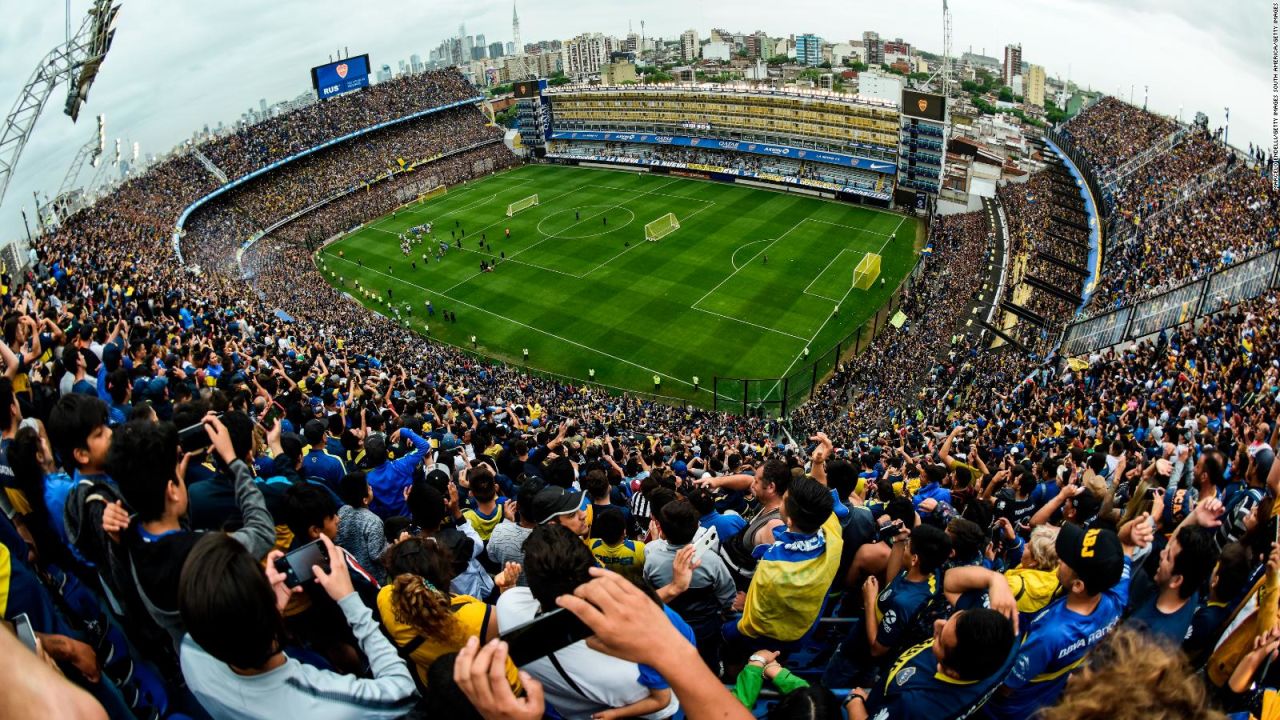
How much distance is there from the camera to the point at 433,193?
65.9m

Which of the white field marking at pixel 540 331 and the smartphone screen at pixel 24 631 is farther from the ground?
the smartphone screen at pixel 24 631

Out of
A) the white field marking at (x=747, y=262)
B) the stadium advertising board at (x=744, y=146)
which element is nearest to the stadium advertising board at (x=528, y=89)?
the stadium advertising board at (x=744, y=146)

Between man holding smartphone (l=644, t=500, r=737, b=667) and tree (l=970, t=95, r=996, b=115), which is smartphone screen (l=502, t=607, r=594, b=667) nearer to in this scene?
man holding smartphone (l=644, t=500, r=737, b=667)

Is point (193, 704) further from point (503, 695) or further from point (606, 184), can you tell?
point (606, 184)

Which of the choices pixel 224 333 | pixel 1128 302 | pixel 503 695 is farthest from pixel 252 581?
pixel 1128 302

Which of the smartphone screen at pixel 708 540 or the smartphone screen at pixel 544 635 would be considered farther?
the smartphone screen at pixel 708 540

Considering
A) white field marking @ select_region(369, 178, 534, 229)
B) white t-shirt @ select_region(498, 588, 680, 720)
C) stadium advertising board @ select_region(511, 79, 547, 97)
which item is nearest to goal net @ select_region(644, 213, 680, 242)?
white field marking @ select_region(369, 178, 534, 229)

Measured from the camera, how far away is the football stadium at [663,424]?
3660 mm

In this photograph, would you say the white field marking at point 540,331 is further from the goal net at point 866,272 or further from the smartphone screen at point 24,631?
the smartphone screen at point 24,631

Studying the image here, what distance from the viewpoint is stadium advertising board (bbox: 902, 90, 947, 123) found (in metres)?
50.8

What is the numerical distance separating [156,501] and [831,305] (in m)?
39.0

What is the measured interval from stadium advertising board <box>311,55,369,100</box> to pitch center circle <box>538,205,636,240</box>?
106 feet

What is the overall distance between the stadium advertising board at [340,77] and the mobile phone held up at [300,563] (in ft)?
258

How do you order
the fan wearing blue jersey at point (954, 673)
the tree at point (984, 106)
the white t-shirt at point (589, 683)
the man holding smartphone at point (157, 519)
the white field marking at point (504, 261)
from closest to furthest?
1. the white t-shirt at point (589, 683)
2. the fan wearing blue jersey at point (954, 673)
3. the man holding smartphone at point (157, 519)
4. the white field marking at point (504, 261)
5. the tree at point (984, 106)
